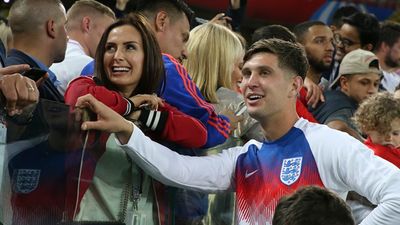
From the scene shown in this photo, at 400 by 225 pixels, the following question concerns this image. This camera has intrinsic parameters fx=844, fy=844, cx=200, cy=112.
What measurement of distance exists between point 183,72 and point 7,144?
1311 mm

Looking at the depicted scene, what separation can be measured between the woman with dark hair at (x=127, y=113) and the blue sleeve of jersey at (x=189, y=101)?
82 mm

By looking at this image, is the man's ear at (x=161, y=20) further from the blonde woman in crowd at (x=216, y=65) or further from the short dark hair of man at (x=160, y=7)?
the blonde woman in crowd at (x=216, y=65)

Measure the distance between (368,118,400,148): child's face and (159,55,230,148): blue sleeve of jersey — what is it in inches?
51.2

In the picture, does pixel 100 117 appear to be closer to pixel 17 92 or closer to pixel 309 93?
pixel 17 92

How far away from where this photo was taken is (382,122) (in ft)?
17.4

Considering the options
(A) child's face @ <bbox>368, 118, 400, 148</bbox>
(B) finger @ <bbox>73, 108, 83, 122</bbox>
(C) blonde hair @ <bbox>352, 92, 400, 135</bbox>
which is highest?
(B) finger @ <bbox>73, 108, 83, 122</bbox>

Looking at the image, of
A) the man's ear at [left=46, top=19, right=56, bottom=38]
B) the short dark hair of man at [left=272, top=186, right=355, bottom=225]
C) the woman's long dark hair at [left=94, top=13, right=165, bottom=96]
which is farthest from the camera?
the man's ear at [left=46, top=19, right=56, bottom=38]

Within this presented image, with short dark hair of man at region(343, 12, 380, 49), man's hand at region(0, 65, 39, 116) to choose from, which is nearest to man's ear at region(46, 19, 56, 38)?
man's hand at region(0, 65, 39, 116)

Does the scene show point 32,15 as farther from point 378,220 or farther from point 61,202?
point 378,220

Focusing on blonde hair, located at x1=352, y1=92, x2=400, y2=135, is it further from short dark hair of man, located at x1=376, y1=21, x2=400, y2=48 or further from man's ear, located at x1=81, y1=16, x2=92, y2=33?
short dark hair of man, located at x1=376, y1=21, x2=400, y2=48

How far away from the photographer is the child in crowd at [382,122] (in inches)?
208

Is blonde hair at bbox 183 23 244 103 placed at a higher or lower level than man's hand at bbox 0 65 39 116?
lower

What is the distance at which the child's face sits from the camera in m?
5.27

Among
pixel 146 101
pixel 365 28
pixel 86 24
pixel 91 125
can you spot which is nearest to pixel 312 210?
pixel 91 125
